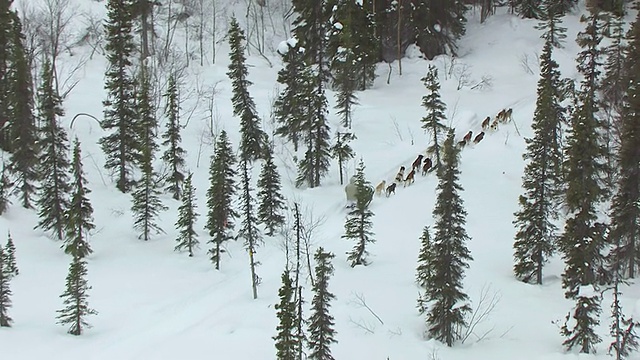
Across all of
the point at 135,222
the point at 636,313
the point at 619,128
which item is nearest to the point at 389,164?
the point at 619,128

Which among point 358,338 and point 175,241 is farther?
A: point 175,241

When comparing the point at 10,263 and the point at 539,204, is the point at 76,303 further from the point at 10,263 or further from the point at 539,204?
the point at 539,204

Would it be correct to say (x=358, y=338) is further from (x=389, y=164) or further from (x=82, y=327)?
(x=389, y=164)

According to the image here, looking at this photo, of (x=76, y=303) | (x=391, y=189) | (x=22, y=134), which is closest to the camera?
(x=76, y=303)

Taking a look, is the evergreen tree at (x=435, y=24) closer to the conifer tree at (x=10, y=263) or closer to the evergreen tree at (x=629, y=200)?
the evergreen tree at (x=629, y=200)

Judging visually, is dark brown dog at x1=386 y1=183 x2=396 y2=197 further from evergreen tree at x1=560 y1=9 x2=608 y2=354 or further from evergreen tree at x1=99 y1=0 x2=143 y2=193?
evergreen tree at x1=99 y1=0 x2=143 y2=193

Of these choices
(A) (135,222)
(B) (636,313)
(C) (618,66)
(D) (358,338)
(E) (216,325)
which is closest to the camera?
(B) (636,313)

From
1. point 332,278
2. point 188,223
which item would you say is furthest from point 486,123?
point 188,223
